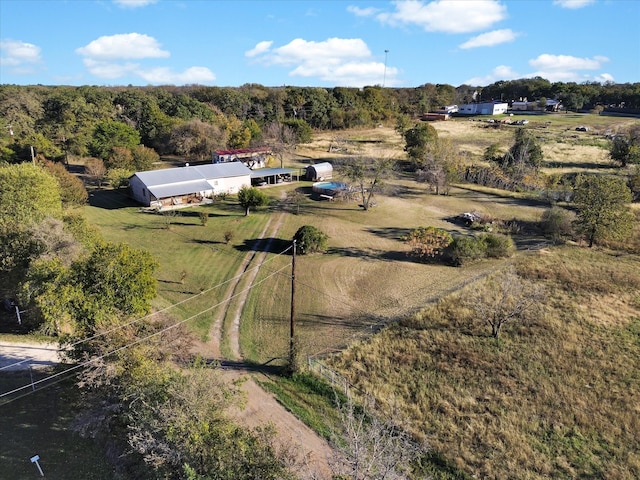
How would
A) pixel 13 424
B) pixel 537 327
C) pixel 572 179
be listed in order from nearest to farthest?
1. pixel 13 424
2. pixel 537 327
3. pixel 572 179

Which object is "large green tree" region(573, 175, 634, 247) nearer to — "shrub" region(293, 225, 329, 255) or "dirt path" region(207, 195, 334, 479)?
"shrub" region(293, 225, 329, 255)

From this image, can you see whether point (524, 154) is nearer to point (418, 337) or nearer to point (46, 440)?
point (418, 337)

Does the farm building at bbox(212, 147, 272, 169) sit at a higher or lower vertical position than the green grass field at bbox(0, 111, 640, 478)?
higher

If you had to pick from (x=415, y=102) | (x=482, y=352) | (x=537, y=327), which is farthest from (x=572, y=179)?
(x=415, y=102)

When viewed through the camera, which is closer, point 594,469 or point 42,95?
point 594,469

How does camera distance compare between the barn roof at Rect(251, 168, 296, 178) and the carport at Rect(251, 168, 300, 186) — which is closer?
the barn roof at Rect(251, 168, 296, 178)

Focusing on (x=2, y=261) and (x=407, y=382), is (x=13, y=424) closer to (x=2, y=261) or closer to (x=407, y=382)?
A: (x=2, y=261)

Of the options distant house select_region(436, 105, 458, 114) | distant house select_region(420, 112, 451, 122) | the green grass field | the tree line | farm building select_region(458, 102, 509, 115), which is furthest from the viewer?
distant house select_region(436, 105, 458, 114)

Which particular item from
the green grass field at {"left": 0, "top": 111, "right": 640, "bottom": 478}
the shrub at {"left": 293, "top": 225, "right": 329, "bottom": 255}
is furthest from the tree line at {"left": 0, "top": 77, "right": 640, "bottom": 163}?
the shrub at {"left": 293, "top": 225, "right": 329, "bottom": 255}
